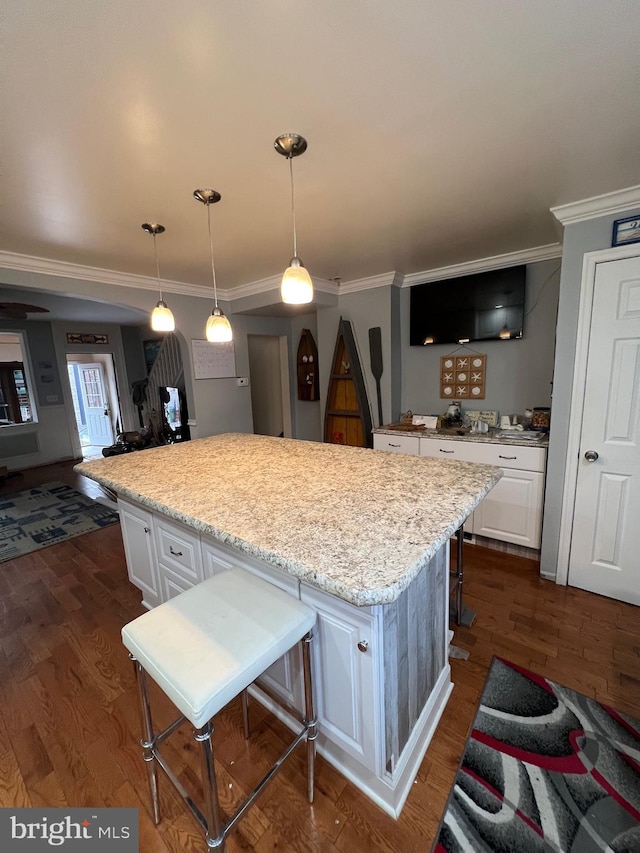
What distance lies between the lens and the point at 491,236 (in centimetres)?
245

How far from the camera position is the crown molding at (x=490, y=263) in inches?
106

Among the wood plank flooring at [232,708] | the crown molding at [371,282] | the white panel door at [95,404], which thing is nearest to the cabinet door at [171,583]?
the wood plank flooring at [232,708]

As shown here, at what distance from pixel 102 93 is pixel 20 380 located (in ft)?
20.7

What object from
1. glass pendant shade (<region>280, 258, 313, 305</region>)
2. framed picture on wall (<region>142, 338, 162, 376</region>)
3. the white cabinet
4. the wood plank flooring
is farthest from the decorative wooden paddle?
framed picture on wall (<region>142, 338, 162, 376</region>)

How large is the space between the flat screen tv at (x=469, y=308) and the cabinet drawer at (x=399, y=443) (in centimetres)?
97

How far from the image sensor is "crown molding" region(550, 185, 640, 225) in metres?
1.83

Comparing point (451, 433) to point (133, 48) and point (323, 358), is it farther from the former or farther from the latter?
point (133, 48)

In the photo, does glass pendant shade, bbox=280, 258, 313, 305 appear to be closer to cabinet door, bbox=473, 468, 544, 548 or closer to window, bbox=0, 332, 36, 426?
cabinet door, bbox=473, 468, 544, 548

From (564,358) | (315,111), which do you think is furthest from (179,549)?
(564,358)

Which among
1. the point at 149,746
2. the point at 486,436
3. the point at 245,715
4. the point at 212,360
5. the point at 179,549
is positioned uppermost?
the point at 212,360

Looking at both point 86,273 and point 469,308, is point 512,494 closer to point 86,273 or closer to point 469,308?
point 469,308

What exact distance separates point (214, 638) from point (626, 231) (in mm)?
2746

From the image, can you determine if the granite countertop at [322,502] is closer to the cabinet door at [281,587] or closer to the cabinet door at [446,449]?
the cabinet door at [281,587]

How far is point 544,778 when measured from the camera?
1240 millimetres
